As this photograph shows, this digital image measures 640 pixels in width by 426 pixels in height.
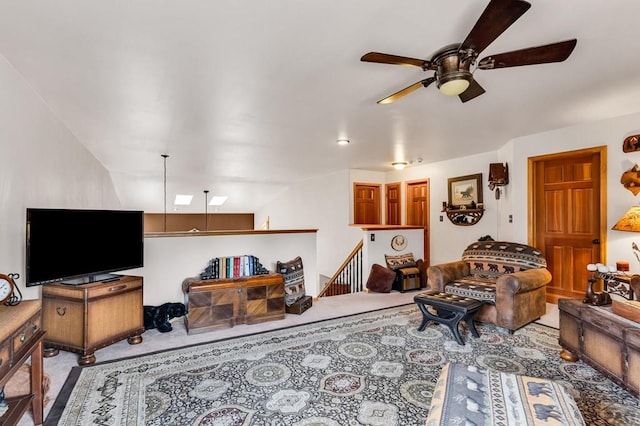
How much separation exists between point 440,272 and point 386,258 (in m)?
1.63

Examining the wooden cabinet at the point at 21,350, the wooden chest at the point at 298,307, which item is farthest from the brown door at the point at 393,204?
the wooden cabinet at the point at 21,350

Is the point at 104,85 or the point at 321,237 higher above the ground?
the point at 104,85

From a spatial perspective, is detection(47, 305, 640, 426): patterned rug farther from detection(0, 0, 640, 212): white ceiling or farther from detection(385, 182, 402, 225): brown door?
detection(385, 182, 402, 225): brown door

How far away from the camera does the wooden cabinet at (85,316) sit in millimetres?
2711

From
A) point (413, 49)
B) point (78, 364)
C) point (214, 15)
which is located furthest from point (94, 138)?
point (413, 49)

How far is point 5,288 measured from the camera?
6.30 feet

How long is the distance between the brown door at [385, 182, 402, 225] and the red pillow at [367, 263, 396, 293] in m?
2.07

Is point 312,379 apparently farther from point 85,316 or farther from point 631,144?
point 631,144

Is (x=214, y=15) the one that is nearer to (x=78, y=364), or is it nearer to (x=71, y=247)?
(x=71, y=247)

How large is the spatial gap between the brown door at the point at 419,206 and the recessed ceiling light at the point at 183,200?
6.15 meters

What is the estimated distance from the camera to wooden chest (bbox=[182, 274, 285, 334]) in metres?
3.44

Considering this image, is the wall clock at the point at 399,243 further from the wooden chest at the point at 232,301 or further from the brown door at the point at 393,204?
the wooden chest at the point at 232,301

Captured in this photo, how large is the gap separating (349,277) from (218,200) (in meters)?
5.55

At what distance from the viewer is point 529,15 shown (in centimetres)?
179
